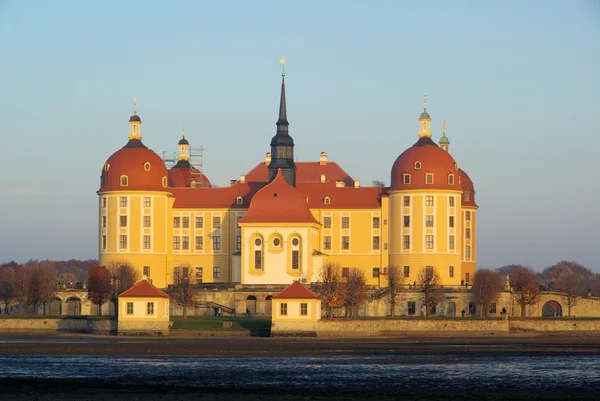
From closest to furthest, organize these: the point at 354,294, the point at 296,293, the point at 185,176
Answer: the point at 296,293
the point at 354,294
the point at 185,176

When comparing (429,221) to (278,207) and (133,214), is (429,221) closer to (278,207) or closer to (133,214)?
(278,207)

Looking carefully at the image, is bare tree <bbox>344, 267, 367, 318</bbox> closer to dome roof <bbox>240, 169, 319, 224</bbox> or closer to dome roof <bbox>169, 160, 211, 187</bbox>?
dome roof <bbox>240, 169, 319, 224</bbox>

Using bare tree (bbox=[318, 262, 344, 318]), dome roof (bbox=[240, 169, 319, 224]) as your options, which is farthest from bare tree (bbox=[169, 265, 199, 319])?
bare tree (bbox=[318, 262, 344, 318])

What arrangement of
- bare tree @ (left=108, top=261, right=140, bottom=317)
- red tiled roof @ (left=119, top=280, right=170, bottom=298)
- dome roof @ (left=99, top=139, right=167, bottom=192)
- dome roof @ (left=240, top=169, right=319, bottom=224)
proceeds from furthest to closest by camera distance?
dome roof @ (left=99, top=139, right=167, bottom=192) < dome roof @ (left=240, top=169, right=319, bottom=224) < bare tree @ (left=108, top=261, right=140, bottom=317) < red tiled roof @ (left=119, top=280, right=170, bottom=298)

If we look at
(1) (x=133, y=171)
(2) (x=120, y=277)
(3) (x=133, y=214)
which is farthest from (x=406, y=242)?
(2) (x=120, y=277)

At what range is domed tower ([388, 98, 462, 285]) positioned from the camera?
410ft

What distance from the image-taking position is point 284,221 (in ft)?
406

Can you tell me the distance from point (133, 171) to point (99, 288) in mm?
15304

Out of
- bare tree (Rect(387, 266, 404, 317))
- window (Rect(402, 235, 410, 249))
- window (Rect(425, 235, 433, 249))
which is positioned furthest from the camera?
window (Rect(402, 235, 410, 249))

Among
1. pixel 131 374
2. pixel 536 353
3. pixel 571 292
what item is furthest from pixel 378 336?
pixel 131 374

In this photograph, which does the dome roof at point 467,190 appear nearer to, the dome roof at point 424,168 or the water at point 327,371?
the dome roof at point 424,168

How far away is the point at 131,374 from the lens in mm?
67750

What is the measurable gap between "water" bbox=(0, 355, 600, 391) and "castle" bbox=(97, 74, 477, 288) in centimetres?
4484

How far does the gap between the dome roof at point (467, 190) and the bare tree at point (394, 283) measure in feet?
39.9
